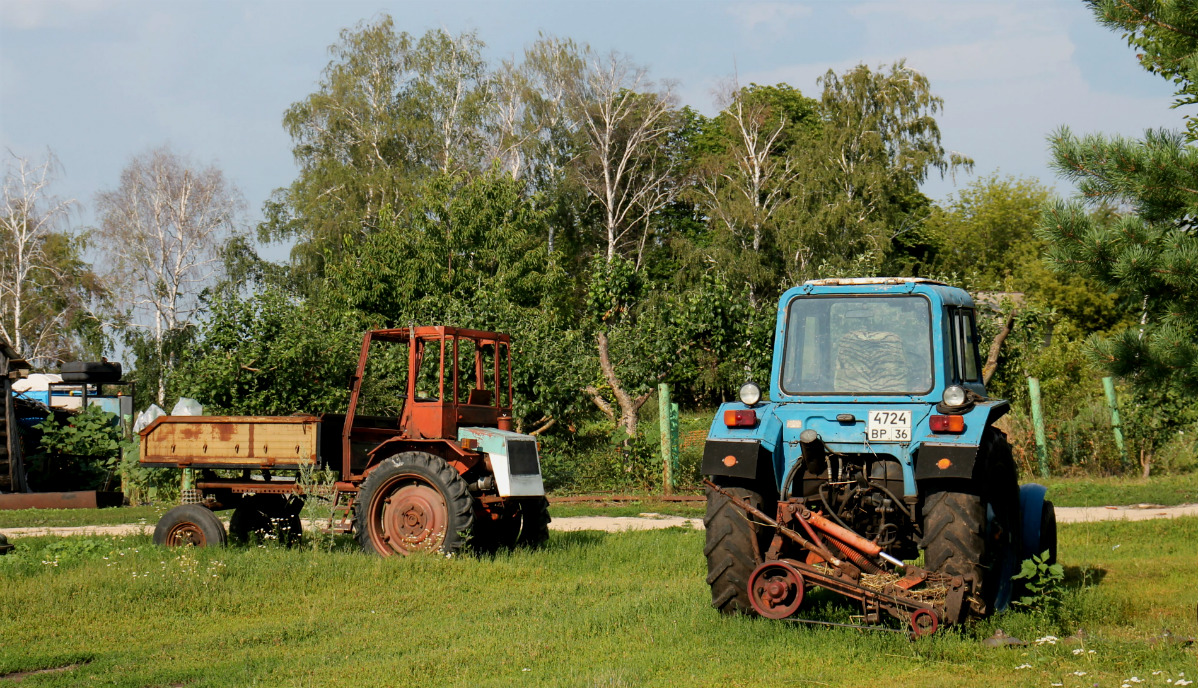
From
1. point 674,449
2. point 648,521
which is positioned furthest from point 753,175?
point 648,521

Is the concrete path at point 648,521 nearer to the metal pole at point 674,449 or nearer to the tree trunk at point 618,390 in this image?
the metal pole at point 674,449

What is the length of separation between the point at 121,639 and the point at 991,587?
226 inches

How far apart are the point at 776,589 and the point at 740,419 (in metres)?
1.15

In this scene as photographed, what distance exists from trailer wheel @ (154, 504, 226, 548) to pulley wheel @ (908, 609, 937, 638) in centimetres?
726

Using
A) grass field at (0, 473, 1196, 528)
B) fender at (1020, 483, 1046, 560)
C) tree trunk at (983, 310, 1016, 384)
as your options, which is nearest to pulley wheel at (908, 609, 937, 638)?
fender at (1020, 483, 1046, 560)

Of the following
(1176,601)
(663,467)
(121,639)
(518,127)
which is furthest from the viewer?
(518,127)

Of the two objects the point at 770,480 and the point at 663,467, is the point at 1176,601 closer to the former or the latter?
the point at 770,480

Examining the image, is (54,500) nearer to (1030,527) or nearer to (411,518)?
(411,518)

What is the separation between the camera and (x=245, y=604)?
8539 mm

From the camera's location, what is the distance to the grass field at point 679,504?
16.4 meters

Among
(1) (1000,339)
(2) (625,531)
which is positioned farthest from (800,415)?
(1) (1000,339)

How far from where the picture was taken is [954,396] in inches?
282

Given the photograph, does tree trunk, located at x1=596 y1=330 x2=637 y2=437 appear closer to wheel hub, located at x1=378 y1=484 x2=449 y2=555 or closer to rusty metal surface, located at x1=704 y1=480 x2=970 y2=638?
wheel hub, located at x1=378 y1=484 x2=449 y2=555

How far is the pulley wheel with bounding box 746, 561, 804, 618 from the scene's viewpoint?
693 centimetres
